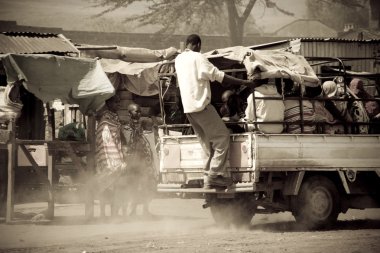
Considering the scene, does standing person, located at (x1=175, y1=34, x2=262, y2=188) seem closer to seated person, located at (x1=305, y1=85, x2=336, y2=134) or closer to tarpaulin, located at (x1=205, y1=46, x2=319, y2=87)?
tarpaulin, located at (x1=205, y1=46, x2=319, y2=87)

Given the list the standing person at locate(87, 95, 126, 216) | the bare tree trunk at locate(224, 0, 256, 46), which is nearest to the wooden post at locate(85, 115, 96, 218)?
the standing person at locate(87, 95, 126, 216)

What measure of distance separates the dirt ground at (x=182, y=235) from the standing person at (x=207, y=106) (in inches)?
35.5

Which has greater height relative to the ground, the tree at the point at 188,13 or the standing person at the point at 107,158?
the tree at the point at 188,13

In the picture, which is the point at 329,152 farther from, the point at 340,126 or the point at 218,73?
the point at 218,73

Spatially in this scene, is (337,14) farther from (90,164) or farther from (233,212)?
(233,212)

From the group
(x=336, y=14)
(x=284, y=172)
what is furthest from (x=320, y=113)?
(x=336, y=14)

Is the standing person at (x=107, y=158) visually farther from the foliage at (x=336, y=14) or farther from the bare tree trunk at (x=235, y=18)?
the foliage at (x=336, y=14)

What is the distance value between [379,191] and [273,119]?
2.43 m

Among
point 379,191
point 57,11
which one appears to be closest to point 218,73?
point 379,191

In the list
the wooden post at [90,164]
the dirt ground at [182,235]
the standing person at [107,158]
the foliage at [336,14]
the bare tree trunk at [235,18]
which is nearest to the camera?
the dirt ground at [182,235]

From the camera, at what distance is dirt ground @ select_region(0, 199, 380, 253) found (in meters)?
8.59

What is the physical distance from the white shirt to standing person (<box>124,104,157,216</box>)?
402cm

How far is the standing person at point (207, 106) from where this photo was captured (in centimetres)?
996

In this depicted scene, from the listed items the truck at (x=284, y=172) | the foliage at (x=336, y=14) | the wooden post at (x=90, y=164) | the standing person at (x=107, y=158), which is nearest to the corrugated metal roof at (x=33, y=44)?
the standing person at (x=107, y=158)
